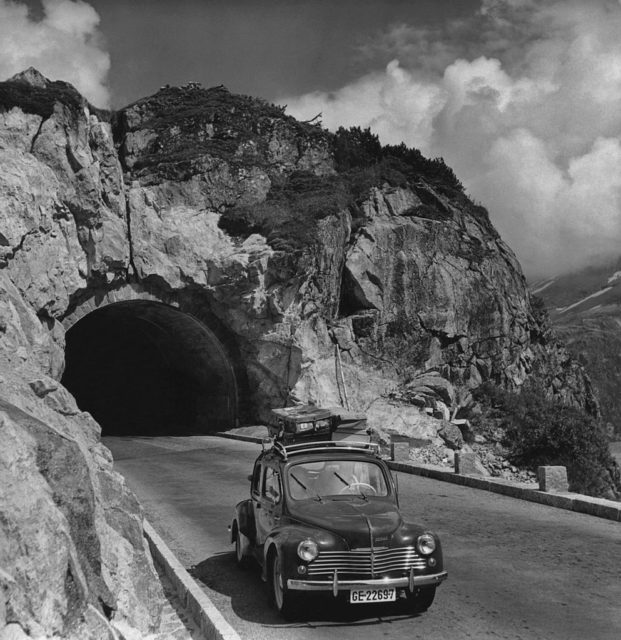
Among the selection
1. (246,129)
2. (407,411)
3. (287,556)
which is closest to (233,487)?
(287,556)

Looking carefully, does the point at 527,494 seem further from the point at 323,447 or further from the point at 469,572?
the point at 323,447

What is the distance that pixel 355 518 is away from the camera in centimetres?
679

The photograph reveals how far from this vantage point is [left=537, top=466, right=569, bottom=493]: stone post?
14297 mm

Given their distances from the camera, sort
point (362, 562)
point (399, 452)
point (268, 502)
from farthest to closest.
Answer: point (399, 452)
point (268, 502)
point (362, 562)

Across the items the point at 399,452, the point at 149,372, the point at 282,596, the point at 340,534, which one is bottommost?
the point at 399,452

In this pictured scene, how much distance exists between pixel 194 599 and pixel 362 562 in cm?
186

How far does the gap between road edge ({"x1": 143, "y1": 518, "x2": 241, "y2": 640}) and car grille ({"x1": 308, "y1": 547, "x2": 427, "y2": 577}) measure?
37.6 inches

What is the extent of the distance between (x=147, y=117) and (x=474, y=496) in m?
29.8

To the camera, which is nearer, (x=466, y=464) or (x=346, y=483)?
(x=346, y=483)

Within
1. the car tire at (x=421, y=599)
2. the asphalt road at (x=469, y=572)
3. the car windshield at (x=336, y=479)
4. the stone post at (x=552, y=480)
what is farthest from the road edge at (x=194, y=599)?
the stone post at (x=552, y=480)

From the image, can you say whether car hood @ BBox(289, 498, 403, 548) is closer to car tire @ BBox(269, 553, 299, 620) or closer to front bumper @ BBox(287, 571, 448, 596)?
front bumper @ BBox(287, 571, 448, 596)

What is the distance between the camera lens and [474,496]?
15141 mm

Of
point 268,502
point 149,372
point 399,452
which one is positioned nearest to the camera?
point 268,502

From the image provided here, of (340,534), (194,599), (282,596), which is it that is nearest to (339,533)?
(340,534)
